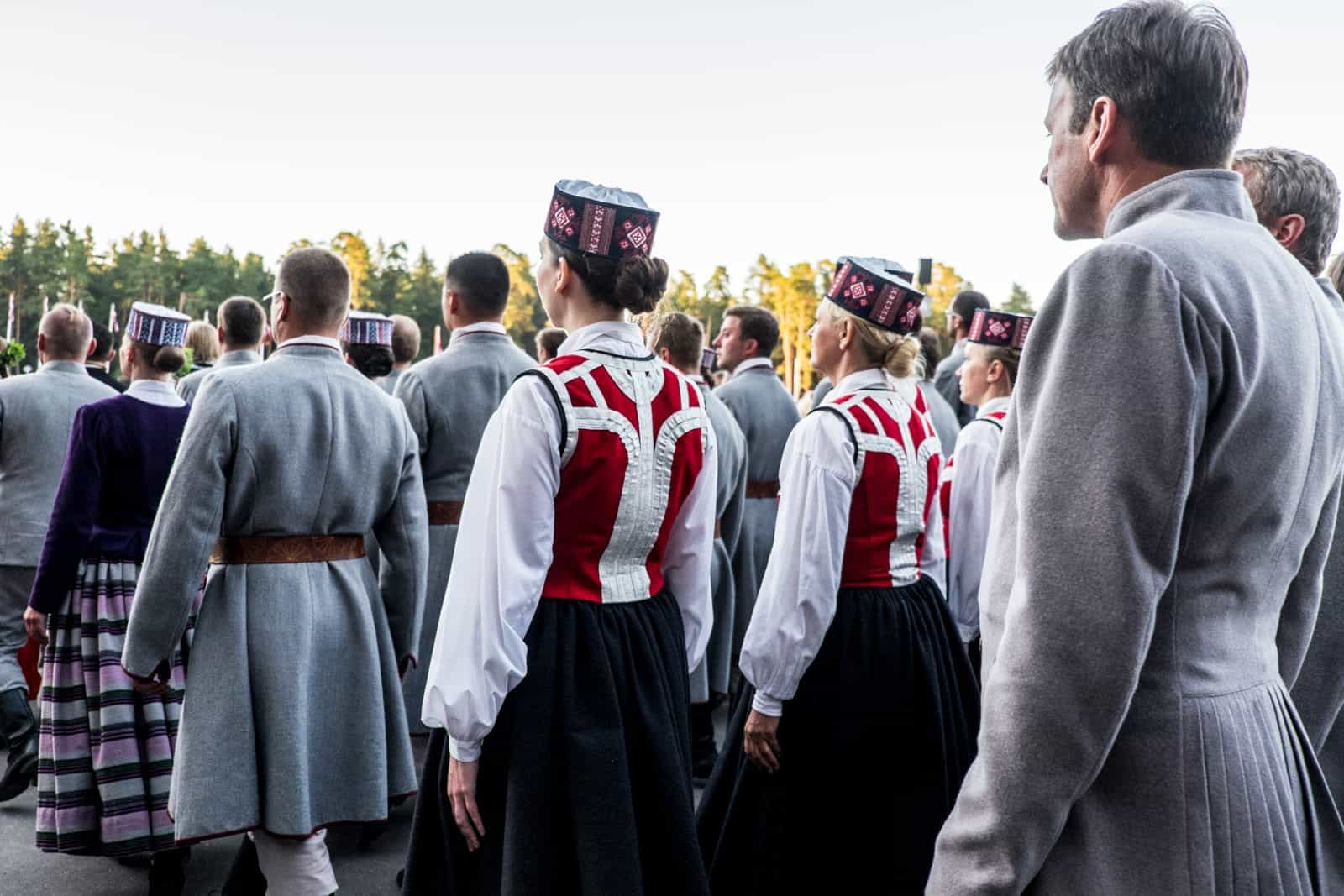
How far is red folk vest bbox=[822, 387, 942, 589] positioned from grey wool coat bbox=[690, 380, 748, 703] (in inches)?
87.3

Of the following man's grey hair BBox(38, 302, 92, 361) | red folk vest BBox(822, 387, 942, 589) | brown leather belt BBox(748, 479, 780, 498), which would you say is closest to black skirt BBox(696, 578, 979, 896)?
red folk vest BBox(822, 387, 942, 589)

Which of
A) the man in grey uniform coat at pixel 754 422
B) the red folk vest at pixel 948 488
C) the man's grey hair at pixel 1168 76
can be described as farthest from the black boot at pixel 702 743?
the man's grey hair at pixel 1168 76

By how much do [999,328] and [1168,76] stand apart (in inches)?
139

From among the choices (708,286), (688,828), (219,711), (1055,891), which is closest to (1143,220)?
(1055,891)

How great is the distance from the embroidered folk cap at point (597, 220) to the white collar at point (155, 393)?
2178 mm

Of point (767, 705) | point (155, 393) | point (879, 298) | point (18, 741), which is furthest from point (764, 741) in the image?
point (18, 741)

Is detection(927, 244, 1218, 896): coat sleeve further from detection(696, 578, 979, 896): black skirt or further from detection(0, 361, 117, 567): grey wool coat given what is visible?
detection(0, 361, 117, 567): grey wool coat

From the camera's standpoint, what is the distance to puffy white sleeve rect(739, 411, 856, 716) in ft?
10.7

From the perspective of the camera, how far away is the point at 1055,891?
4.42 ft

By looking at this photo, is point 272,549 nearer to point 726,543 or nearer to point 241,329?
point 241,329

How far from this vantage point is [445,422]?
507 cm

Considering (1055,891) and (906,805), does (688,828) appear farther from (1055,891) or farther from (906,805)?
(1055,891)

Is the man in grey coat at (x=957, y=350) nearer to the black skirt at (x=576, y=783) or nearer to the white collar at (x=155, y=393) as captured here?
the white collar at (x=155, y=393)

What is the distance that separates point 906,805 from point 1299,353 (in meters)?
2.34
